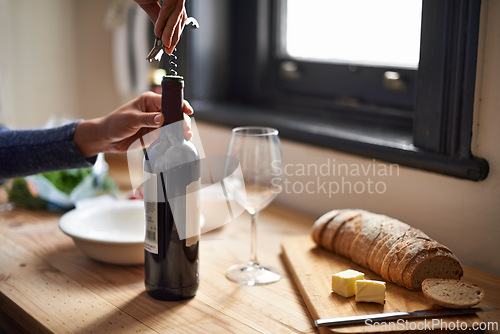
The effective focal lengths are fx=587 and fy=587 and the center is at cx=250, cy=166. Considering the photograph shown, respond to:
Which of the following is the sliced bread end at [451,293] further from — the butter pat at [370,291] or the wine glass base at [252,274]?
the wine glass base at [252,274]

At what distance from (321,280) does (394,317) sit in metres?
0.18

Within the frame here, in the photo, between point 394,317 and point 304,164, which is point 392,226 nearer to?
point 394,317

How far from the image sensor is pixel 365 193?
1.30m

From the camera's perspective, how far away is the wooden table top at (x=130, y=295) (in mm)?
865

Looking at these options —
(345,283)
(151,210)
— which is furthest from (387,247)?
(151,210)

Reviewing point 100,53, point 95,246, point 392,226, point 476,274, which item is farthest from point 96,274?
point 100,53

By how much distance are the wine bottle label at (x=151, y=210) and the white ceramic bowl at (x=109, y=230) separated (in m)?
0.13

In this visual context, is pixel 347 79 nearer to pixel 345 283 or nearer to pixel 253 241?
pixel 253 241

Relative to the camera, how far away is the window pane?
56.3 inches

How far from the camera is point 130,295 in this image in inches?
38.1

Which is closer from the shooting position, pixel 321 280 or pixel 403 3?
pixel 321 280

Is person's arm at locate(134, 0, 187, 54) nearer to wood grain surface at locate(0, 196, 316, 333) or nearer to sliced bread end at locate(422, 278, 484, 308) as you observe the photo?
wood grain surface at locate(0, 196, 316, 333)

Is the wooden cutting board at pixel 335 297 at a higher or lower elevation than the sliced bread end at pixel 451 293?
lower

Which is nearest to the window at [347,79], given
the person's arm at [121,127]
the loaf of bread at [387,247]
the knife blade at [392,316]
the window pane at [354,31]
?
the window pane at [354,31]
